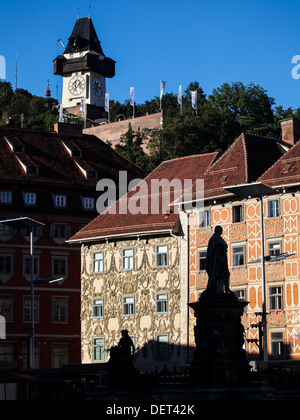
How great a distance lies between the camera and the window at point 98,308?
63906mm

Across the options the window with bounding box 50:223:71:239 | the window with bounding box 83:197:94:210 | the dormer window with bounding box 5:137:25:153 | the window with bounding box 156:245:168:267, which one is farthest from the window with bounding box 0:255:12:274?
the window with bounding box 156:245:168:267

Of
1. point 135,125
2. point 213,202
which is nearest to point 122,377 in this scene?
point 213,202

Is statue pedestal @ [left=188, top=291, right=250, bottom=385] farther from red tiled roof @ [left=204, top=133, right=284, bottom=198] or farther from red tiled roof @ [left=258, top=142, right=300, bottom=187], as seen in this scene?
red tiled roof @ [left=204, top=133, right=284, bottom=198]

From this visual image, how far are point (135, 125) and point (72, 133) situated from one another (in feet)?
169

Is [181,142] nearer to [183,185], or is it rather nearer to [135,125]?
[135,125]

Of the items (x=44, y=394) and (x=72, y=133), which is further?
(x=72, y=133)

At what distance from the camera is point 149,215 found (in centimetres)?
6344

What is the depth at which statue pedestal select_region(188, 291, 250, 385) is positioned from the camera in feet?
114

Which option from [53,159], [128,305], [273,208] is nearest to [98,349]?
[128,305]

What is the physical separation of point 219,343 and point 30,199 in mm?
39390

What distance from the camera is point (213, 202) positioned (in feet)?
193

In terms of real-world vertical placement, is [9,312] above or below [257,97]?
below
